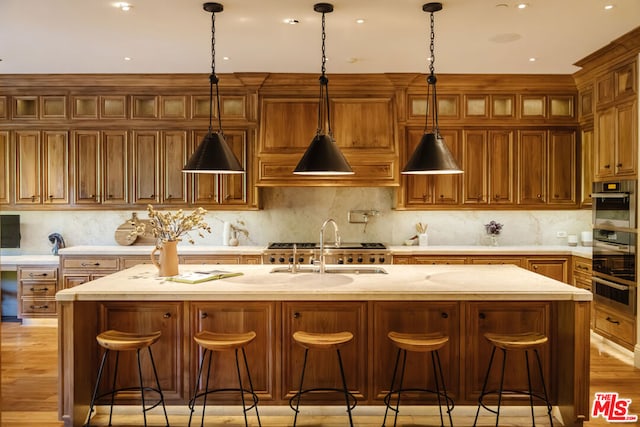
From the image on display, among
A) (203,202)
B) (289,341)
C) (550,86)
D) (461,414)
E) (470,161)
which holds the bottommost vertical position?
(461,414)

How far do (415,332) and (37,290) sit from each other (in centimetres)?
456

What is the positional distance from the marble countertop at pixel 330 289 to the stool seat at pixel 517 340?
8.9 inches

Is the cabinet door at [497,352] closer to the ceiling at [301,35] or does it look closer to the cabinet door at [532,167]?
the ceiling at [301,35]

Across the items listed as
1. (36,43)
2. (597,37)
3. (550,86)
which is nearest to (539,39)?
(597,37)

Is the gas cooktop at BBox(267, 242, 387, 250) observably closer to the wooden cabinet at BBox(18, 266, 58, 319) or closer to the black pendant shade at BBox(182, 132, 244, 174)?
the black pendant shade at BBox(182, 132, 244, 174)

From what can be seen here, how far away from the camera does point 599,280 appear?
195 inches

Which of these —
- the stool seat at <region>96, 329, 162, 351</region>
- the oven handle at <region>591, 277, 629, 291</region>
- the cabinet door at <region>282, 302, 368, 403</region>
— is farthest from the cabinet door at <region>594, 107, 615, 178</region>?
the stool seat at <region>96, 329, 162, 351</region>

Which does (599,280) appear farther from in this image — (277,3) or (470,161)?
(277,3)

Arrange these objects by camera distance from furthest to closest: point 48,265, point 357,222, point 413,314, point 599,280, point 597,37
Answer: point 357,222, point 48,265, point 599,280, point 597,37, point 413,314

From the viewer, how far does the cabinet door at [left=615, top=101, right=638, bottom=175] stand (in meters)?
4.51

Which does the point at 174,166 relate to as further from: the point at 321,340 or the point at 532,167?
the point at 532,167

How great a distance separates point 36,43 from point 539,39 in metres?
4.63

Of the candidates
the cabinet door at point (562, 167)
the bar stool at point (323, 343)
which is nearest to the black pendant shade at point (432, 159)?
the bar stool at point (323, 343)

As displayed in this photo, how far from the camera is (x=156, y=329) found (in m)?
3.33
